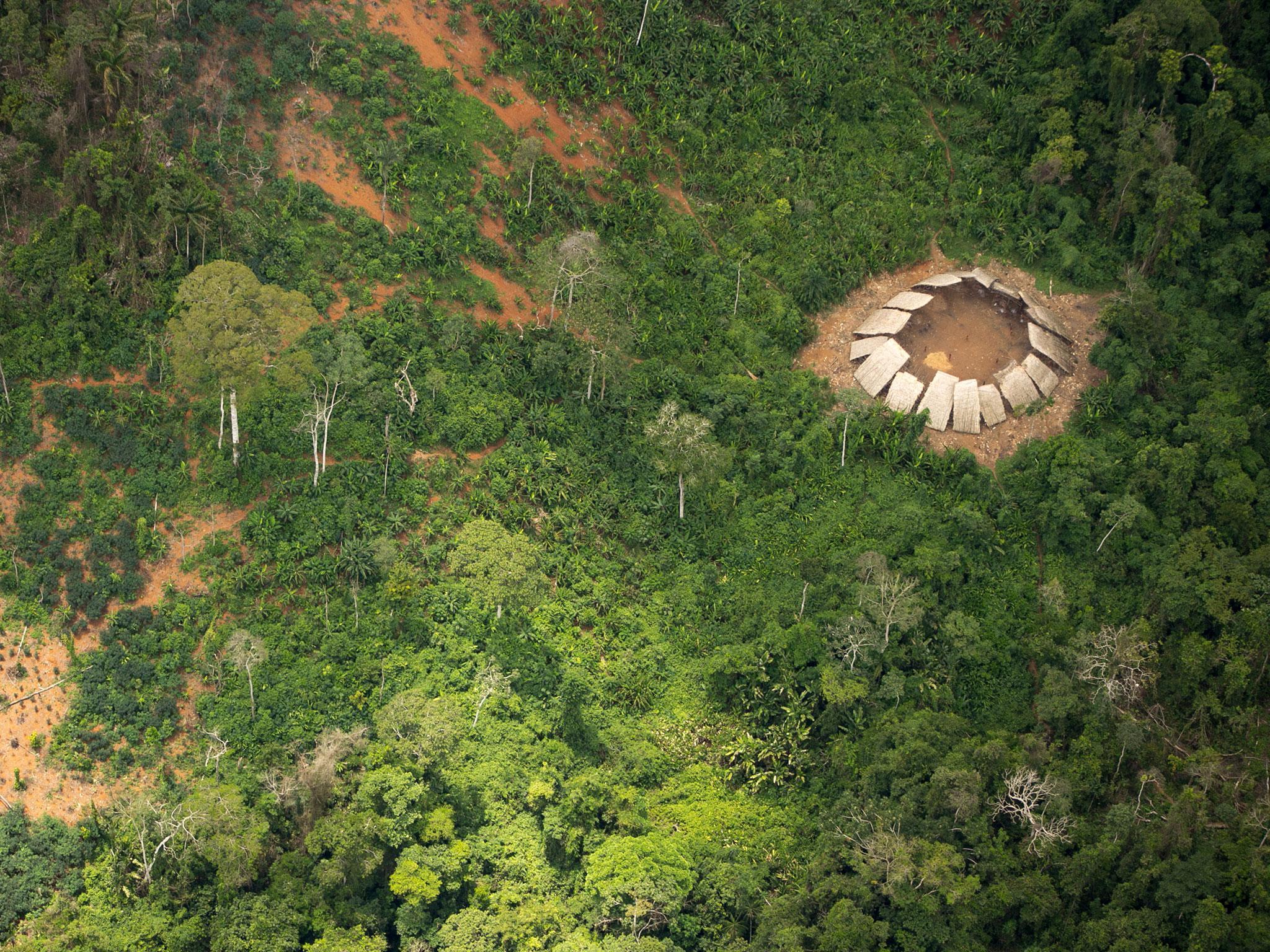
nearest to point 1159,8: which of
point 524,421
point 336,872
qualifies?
point 524,421

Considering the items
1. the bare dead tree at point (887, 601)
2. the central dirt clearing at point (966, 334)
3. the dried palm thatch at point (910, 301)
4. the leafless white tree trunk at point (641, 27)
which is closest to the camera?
the bare dead tree at point (887, 601)

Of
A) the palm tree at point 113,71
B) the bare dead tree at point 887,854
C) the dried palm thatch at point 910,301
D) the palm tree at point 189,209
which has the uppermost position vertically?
the palm tree at point 113,71

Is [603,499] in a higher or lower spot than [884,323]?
lower

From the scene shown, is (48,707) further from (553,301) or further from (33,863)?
(553,301)

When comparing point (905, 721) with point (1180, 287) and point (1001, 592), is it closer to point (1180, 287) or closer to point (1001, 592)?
point (1001, 592)

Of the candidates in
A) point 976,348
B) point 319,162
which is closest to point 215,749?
point 319,162

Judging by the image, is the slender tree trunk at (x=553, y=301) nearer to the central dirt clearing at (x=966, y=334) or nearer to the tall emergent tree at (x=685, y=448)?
the tall emergent tree at (x=685, y=448)

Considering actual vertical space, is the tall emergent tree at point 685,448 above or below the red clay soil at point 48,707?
above

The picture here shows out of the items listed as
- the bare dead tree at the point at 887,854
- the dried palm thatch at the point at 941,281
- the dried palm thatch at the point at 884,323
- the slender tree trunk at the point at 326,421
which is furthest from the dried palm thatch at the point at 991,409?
the slender tree trunk at the point at 326,421
